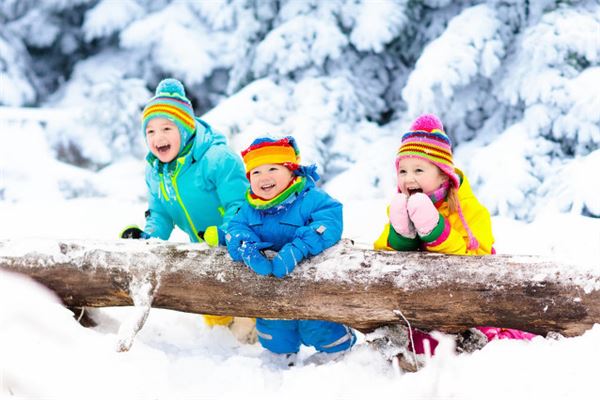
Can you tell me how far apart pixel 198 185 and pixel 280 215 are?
79cm

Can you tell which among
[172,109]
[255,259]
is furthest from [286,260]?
[172,109]

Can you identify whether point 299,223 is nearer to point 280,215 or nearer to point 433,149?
point 280,215

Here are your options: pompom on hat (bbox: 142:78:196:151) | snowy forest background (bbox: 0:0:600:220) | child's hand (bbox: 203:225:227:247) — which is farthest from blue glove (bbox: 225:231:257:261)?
snowy forest background (bbox: 0:0:600:220)

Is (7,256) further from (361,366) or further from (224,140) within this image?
(361,366)

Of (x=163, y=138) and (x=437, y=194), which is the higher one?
(x=163, y=138)

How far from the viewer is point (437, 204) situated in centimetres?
259

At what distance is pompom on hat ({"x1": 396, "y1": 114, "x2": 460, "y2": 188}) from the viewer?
2.50 metres

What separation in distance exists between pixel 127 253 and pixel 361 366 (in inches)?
51.7

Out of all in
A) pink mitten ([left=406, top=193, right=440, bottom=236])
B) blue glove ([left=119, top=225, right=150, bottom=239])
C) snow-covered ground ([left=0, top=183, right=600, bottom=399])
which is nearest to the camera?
snow-covered ground ([left=0, top=183, right=600, bottom=399])

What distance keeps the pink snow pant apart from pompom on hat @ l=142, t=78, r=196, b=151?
5.68ft

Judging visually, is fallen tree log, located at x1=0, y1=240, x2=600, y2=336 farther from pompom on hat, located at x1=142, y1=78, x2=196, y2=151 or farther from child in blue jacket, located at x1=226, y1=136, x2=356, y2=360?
pompom on hat, located at x1=142, y1=78, x2=196, y2=151

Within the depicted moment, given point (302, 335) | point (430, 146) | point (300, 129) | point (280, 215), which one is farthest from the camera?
point (300, 129)

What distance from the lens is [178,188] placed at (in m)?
3.22

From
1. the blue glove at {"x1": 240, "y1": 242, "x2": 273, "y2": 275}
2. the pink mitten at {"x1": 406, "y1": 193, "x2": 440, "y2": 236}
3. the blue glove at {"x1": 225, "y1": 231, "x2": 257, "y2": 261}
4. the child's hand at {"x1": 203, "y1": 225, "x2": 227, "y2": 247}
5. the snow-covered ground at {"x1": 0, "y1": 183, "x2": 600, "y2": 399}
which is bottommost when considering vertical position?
the snow-covered ground at {"x1": 0, "y1": 183, "x2": 600, "y2": 399}
